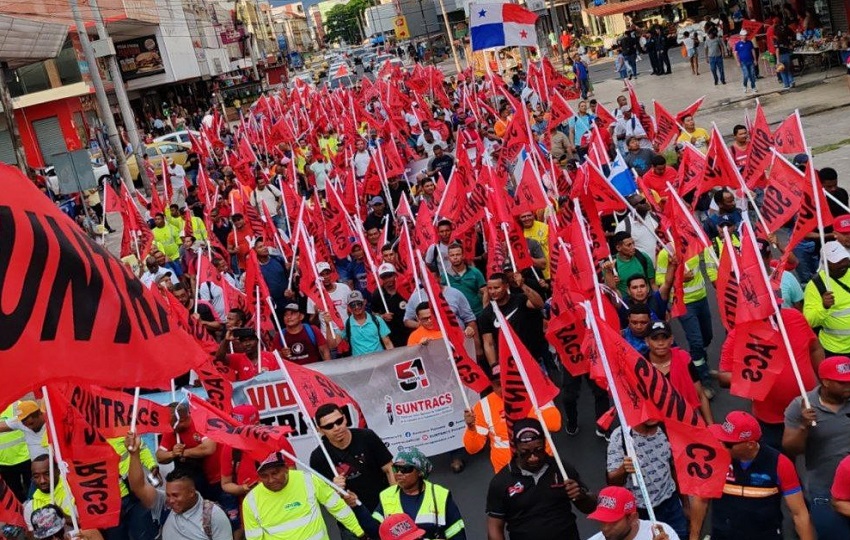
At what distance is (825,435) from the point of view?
17.1ft

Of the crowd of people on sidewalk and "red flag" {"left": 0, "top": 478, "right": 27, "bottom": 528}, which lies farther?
"red flag" {"left": 0, "top": 478, "right": 27, "bottom": 528}

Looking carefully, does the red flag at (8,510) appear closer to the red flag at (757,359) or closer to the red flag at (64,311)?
the red flag at (64,311)

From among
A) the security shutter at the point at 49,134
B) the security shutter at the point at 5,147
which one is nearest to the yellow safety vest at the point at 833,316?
the security shutter at the point at 5,147

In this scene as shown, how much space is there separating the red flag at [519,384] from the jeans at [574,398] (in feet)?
6.04

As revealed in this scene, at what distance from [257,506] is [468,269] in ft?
14.6

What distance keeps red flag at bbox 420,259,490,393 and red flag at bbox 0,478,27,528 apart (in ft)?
9.80

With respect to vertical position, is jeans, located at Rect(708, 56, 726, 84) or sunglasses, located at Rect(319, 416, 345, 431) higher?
sunglasses, located at Rect(319, 416, 345, 431)

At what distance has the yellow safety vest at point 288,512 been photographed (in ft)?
18.2

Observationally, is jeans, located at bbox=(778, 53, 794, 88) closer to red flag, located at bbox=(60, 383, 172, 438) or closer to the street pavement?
the street pavement

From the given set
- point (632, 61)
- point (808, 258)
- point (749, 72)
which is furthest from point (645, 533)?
point (632, 61)

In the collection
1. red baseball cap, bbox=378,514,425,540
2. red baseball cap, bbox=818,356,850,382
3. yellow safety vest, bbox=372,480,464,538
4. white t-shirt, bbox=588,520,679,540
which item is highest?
red baseball cap, bbox=818,356,850,382

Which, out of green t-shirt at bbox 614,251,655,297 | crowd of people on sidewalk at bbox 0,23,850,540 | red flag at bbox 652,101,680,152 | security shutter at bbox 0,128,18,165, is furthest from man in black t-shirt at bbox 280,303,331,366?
security shutter at bbox 0,128,18,165

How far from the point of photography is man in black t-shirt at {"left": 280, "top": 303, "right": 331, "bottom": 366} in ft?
29.9

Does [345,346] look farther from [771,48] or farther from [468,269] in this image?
[771,48]
